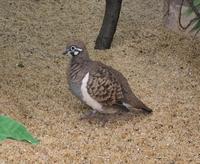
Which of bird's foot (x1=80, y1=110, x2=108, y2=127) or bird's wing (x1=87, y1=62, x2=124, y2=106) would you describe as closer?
bird's wing (x1=87, y1=62, x2=124, y2=106)

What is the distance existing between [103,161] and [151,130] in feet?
1.21

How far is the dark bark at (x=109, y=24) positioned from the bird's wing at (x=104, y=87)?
0.93 m

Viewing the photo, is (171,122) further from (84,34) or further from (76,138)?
(84,34)

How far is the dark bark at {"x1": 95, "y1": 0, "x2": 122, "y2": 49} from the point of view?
3.09 meters

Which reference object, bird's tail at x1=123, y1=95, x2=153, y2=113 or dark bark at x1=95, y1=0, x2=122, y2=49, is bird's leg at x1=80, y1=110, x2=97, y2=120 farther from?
dark bark at x1=95, y1=0, x2=122, y2=49

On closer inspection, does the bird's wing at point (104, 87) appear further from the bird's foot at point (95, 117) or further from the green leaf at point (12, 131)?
the green leaf at point (12, 131)

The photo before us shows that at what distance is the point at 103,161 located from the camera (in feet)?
6.52

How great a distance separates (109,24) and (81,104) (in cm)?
78

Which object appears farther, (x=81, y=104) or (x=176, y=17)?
(x=176, y=17)

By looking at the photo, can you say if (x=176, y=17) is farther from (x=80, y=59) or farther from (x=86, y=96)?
(x=86, y=96)

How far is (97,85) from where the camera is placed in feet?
7.02

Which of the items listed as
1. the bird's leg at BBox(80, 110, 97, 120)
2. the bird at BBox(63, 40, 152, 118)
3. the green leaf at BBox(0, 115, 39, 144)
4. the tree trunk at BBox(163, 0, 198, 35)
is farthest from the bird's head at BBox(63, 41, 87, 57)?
the green leaf at BBox(0, 115, 39, 144)

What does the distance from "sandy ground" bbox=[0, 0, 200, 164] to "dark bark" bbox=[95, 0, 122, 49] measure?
6 centimetres

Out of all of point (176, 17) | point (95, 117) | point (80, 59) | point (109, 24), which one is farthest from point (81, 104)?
point (176, 17)
